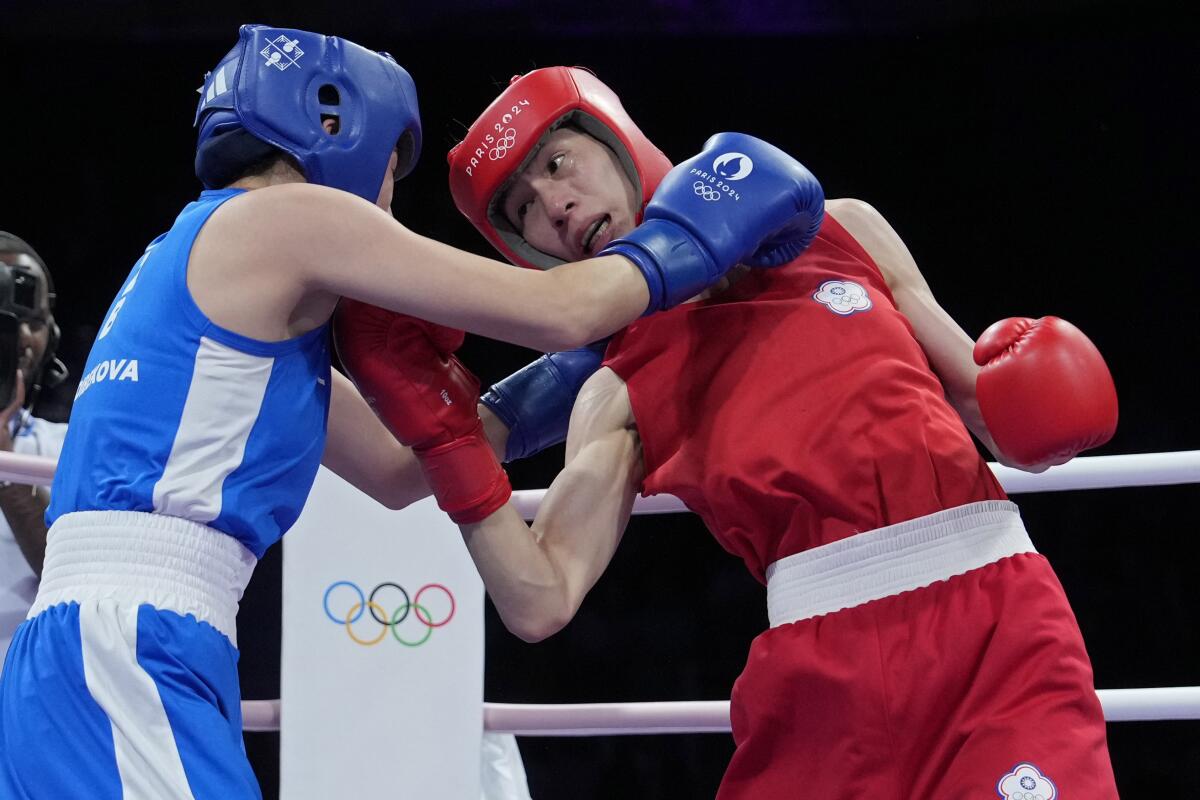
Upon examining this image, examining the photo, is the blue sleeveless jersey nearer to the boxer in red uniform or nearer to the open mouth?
the boxer in red uniform

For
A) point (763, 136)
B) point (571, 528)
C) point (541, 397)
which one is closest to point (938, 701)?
point (571, 528)

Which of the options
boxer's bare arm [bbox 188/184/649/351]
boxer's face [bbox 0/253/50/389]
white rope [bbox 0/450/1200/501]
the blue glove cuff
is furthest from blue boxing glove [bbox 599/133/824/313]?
boxer's face [bbox 0/253/50/389]

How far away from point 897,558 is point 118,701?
97 cm

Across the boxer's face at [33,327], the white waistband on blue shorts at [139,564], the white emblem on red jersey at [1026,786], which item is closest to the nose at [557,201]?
the white waistband on blue shorts at [139,564]

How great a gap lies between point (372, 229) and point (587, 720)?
1019mm

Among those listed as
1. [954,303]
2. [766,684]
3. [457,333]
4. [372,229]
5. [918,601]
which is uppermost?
[372,229]

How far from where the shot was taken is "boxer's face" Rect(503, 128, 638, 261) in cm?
204

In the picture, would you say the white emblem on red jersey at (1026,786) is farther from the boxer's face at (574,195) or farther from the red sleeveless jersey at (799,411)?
the boxer's face at (574,195)

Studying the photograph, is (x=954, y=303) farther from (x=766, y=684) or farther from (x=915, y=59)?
(x=766, y=684)

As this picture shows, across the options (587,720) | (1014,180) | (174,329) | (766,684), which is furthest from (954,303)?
(174,329)

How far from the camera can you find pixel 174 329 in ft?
5.19

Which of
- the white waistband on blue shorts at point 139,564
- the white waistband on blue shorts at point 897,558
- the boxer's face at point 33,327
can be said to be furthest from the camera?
the boxer's face at point 33,327

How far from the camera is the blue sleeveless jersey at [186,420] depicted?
1523 millimetres

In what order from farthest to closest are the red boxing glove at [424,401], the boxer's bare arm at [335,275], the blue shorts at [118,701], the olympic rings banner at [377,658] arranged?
the olympic rings banner at [377,658], the red boxing glove at [424,401], the boxer's bare arm at [335,275], the blue shorts at [118,701]
